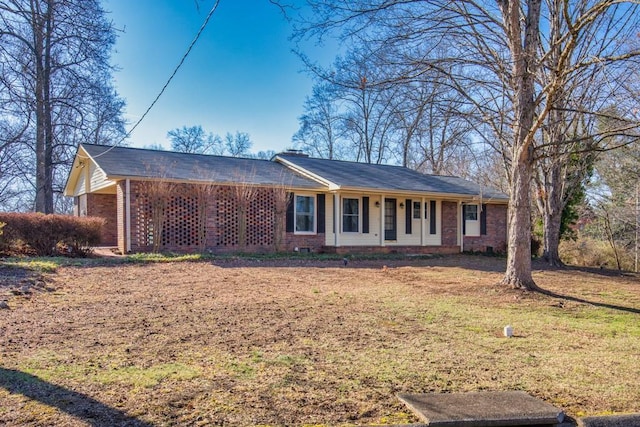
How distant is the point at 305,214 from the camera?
1606cm

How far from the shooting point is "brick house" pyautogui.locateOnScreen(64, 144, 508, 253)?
13.4 meters

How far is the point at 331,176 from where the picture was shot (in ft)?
55.2

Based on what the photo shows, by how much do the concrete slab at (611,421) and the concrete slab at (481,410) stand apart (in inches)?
5.9

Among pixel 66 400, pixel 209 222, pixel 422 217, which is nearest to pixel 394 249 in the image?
pixel 422 217

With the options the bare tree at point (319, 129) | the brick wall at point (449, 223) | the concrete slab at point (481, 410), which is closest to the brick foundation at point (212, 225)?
the brick wall at point (449, 223)

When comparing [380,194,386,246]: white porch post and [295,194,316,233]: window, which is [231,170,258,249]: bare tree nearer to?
[295,194,316,233]: window

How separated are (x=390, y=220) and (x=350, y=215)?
1927 mm

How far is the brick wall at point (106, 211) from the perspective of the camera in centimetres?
1695

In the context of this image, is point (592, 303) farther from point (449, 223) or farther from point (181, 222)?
point (449, 223)

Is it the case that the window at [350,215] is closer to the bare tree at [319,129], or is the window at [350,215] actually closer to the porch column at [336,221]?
the porch column at [336,221]

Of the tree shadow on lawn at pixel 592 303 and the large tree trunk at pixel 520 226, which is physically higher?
the large tree trunk at pixel 520 226

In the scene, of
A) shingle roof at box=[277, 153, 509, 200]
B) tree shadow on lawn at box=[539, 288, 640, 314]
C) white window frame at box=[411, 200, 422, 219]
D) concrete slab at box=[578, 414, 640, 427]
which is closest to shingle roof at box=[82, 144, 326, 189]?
shingle roof at box=[277, 153, 509, 200]

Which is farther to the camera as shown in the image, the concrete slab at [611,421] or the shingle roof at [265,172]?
the shingle roof at [265,172]

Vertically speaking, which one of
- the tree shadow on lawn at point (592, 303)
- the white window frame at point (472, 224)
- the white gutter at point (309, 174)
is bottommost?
the tree shadow on lawn at point (592, 303)
